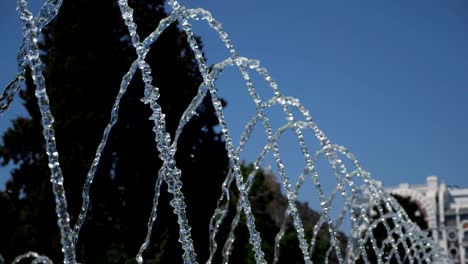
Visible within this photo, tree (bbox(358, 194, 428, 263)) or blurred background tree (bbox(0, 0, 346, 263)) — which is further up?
tree (bbox(358, 194, 428, 263))

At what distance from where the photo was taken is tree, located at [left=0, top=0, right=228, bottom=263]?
23891 mm

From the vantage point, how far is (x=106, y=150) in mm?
24641

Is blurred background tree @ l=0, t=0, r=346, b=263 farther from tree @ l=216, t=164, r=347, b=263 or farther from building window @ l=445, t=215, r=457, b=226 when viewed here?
building window @ l=445, t=215, r=457, b=226

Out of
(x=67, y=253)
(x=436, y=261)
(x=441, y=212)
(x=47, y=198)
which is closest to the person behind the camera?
(x=67, y=253)

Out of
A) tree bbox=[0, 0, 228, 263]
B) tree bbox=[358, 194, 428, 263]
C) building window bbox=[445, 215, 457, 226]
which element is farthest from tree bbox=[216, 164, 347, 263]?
building window bbox=[445, 215, 457, 226]

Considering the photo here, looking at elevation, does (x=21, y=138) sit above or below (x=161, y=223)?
above

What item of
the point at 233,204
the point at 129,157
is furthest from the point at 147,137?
the point at 233,204

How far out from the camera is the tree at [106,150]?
23891 mm

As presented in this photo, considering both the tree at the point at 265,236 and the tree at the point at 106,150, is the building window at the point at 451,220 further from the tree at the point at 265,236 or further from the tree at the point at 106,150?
the tree at the point at 106,150

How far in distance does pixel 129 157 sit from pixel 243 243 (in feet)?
19.8

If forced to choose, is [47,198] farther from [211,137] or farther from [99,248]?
[211,137]

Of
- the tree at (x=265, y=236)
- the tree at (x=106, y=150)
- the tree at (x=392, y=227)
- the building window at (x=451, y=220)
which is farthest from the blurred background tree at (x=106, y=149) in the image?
the building window at (x=451, y=220)

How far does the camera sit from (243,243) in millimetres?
28875

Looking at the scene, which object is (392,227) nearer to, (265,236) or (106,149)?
(265,236)
